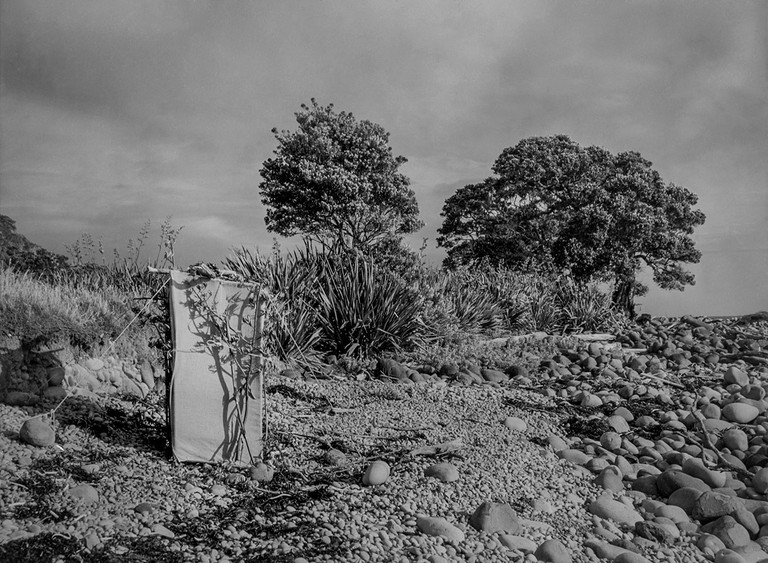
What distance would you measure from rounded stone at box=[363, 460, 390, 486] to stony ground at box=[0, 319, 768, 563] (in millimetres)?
11

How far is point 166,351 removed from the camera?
162 inches

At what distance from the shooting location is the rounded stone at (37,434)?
400 cm

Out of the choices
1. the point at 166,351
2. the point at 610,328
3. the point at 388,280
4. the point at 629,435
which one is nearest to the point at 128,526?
the point at 166,351

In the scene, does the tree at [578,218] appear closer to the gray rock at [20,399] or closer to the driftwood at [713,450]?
the driftwood at [713,450]

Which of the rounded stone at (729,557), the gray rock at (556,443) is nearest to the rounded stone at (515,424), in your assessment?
the gray rock at (556,443)

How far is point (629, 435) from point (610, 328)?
885 centimetres

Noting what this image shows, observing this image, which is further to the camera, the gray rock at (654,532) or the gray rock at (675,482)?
the gray rock at (675,482)

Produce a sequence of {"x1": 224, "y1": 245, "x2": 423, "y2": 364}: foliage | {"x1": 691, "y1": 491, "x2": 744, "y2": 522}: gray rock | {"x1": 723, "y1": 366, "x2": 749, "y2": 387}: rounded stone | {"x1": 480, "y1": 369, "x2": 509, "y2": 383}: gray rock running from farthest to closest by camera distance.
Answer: {"x1": 224, "y1": 245, "x2": 423, "y2": 364}: foliage, {"x1": 480, "y1": 369, "x2": 509, "y2": 383}: gray rock, {"x1": 723, "y1": 366, "x2": 749, "y2": 387}: rounded stone, {"x1": 691, "y1": 491, "x2": 744, "y2": 522}: gray rock

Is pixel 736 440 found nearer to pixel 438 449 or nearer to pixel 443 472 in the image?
pixel 438 449

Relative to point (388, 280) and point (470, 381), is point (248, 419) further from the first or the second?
point (388, 280)

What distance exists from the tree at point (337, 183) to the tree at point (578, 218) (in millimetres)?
2996

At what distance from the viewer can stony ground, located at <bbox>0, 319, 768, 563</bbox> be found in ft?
10.0

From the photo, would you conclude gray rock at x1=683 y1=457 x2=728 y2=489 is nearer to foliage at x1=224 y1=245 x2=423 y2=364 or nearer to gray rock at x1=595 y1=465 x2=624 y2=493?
gray rock at x1=595 y1=465 x2=624 y2=493

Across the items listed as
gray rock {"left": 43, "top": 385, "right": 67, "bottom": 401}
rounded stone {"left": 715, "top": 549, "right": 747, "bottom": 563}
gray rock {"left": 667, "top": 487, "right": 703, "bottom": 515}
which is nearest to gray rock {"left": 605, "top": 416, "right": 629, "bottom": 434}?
gray rock {"left": 667, "top": 487, "right": 703, "bottom": 515}
